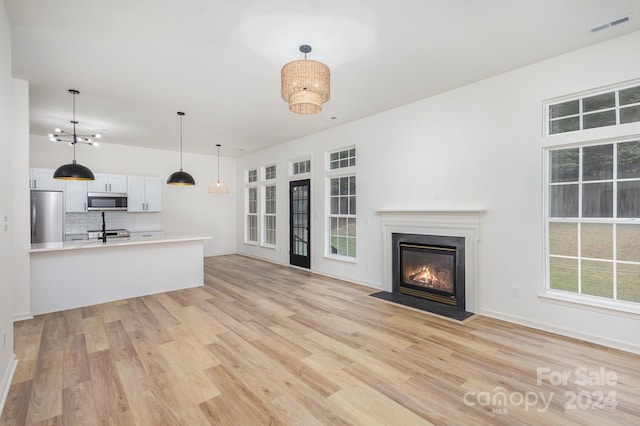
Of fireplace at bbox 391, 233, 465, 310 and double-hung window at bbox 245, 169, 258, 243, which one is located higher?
double-hung window at bbox 245, 169, 258, 243

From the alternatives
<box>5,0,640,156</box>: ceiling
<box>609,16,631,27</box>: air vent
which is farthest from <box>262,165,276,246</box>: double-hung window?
<box>609,16,631,27</box>: air vent

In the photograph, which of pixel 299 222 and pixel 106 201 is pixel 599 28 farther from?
pixel 106 201

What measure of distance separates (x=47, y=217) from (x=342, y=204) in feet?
18.4

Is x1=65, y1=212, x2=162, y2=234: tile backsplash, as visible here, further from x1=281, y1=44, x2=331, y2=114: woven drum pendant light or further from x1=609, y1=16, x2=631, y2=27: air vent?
x1=609, y1=16, x2=631, y2=27: air vent

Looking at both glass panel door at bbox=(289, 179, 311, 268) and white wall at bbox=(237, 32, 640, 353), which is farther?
glass panel door at bbox=(289, 179, 311, 268)

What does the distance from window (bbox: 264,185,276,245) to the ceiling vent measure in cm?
635

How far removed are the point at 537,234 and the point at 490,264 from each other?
0.65 meters

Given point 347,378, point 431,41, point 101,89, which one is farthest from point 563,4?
point 101,89

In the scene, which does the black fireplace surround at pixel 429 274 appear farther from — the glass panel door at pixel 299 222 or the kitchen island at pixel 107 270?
the kitchen island at pixel 107 270

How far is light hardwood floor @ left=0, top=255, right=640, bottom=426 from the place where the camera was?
2045 millimetres

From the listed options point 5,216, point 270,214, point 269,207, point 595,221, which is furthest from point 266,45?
point 269,207

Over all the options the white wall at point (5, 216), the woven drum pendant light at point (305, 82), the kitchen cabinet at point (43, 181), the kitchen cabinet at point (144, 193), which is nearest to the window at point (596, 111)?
the woven drum pendant light at point (305, 82)

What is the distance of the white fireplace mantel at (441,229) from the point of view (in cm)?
392

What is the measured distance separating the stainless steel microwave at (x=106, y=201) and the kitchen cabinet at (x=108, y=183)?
0.34 ft
